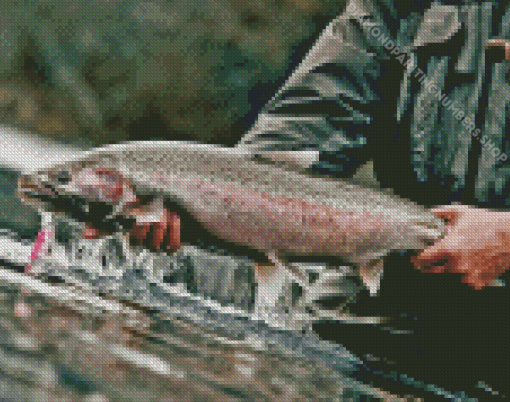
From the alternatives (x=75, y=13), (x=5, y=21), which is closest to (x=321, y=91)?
(x=75, y=13)

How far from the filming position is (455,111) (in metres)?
1.01

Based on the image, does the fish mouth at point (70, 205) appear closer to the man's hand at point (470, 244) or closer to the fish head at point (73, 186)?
the fish head at point (73, 186)

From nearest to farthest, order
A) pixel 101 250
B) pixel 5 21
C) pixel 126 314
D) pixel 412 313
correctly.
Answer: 1. pixel 126 314
2. pixel 412 313
3. pixel 101 250
4. pixel 5 21

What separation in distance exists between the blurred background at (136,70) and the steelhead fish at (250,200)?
0.83 meters

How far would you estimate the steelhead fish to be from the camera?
82 cm

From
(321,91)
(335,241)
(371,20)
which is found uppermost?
(371,20)

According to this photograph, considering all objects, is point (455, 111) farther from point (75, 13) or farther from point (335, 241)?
point (75, 13)

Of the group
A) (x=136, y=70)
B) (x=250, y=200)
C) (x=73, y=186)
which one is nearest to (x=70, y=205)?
(x=73, y=186)

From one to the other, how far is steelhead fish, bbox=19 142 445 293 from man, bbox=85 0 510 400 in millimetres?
98

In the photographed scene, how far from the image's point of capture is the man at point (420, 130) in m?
0.98

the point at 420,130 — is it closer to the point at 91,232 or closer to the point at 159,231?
the point at 159,231

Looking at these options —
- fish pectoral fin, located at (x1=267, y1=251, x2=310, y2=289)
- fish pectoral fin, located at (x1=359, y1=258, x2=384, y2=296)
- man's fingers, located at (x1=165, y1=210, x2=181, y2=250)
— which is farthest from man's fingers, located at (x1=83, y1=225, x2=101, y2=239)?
fish pectoral fin, located at (x1=359, y1=258, x2=384, y2=296)

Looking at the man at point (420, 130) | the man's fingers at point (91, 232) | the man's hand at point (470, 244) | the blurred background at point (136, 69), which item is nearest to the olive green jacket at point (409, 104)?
the man at point (420, 130)

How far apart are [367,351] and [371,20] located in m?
0.73
